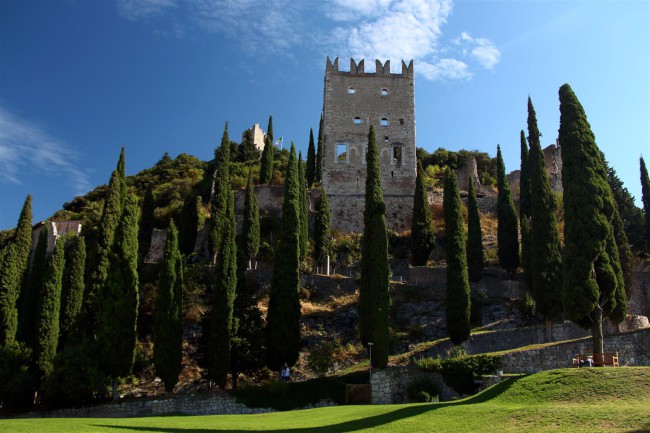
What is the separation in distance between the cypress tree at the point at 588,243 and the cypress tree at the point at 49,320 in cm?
2020

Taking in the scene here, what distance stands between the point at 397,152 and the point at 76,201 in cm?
3910

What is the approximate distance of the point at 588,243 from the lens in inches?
786

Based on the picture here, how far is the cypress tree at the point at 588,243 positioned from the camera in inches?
779

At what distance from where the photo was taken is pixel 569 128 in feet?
71.7

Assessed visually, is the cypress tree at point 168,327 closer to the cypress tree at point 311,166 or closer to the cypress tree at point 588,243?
the cypress tree at point 588,243

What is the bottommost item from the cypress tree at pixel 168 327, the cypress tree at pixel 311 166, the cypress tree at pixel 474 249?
the cypress tree at pixel 168 327

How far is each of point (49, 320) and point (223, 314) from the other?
7567mm

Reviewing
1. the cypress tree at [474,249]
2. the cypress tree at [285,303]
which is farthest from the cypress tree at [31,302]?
the cypress tree at [474,249]

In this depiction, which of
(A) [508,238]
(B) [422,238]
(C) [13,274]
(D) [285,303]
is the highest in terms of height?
(B) [422,238]

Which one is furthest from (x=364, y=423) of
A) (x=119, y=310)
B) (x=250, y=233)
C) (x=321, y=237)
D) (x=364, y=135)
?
(x=364, y=135)

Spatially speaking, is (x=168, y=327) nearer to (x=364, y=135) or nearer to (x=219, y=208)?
(x=219, y=208)

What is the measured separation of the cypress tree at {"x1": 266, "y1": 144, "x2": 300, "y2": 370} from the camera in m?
25.7

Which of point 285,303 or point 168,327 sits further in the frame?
point 285,303

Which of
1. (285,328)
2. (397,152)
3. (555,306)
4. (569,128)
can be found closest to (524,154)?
(397,152)
